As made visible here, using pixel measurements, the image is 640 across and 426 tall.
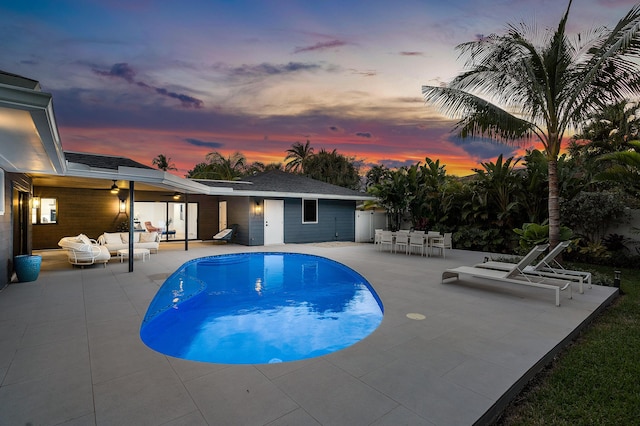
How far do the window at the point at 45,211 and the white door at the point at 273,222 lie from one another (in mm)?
8905

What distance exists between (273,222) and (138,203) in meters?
7.07

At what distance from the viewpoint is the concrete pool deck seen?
246cm

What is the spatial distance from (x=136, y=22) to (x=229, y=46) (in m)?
3.26

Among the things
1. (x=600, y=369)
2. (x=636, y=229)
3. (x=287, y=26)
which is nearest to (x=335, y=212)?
(x=287, y=26)

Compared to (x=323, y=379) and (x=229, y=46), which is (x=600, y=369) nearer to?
(x=323, y=379)

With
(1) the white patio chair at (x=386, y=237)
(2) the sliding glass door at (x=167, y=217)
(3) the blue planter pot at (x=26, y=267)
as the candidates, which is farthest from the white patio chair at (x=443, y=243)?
(2) the sliding glass door at (x=167, y=217)

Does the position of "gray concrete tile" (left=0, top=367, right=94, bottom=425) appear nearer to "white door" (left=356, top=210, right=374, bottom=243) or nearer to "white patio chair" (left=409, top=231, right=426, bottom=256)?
"white patio chair" (left=409, top=231, right=426, bottom=256)

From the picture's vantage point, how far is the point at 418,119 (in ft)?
55.4

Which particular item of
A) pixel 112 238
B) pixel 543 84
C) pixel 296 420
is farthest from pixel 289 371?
pixel 112 238

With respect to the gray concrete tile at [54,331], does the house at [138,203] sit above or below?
above

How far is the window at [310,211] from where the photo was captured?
647 inches

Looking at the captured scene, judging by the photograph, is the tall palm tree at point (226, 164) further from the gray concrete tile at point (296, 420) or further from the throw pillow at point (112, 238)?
the gray concrete tile at point (296, 420)

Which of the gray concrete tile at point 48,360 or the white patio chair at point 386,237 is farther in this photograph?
the white patio chair at point 386,237

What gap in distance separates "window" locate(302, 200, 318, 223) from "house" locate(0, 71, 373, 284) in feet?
0.17
